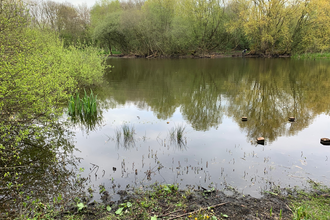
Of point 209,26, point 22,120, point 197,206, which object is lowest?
point 197,206

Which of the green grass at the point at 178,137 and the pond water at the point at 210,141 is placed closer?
the pond water at the point at 210,141

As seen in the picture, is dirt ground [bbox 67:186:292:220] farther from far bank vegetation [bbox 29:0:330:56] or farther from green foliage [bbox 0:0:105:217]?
far bank vegetation [bbox 29:0:330:56]

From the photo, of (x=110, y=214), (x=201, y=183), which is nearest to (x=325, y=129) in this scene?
(x=201, y=183)

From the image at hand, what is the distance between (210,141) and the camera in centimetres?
871

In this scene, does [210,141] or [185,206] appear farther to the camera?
[210,141]

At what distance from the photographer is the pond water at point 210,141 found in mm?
6164

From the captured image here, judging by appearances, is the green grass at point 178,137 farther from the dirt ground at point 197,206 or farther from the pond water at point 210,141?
the dirt ground at point 197,206

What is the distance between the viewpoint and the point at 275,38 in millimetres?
51312

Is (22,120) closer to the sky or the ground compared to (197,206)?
closer to the sky

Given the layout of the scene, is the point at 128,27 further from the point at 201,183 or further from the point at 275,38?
the point at 201,183

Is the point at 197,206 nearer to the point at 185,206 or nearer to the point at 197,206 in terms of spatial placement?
the point at 197,206

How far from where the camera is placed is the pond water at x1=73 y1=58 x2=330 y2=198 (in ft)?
20.2

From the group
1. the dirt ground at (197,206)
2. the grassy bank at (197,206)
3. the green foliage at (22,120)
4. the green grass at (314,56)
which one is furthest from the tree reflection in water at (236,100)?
the green grass at (314,56)

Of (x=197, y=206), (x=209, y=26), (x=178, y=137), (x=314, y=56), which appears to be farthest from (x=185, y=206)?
(x=209, y=26)
